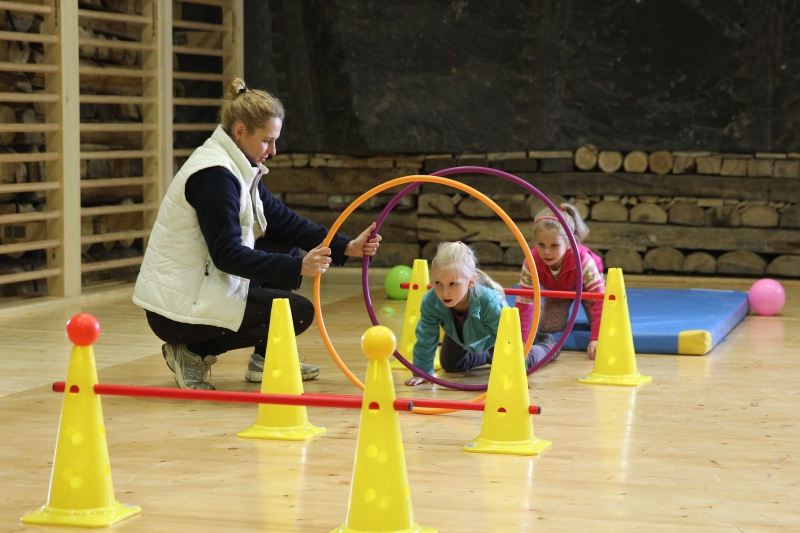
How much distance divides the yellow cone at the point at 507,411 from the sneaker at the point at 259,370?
1.05 metres

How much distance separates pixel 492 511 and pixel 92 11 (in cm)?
466

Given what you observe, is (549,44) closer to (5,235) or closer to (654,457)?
(5,235)

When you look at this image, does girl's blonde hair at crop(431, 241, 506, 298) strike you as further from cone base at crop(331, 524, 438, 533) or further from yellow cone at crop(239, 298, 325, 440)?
cone base at crop(331, 524, 438, 533)

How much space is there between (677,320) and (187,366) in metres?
2.30

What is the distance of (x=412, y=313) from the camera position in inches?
165

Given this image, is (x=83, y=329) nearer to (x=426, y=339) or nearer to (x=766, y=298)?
(x=426, y=339)

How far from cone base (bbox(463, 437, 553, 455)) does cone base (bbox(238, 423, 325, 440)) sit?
0.46 m

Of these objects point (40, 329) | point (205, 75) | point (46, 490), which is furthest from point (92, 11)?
point (46, 490)

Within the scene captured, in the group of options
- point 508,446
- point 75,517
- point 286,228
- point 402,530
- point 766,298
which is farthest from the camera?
point 766,298

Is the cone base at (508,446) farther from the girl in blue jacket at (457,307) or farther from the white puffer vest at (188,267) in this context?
the white puffer vest at (188,267)

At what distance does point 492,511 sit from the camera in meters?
2.20

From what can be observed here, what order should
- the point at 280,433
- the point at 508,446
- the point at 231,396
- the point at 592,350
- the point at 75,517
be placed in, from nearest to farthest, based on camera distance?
the point at 75,517
the point at 231,396
the point at 508,446
the point at 280,433
the point at 592,350

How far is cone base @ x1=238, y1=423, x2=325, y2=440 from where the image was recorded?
283 centimetres

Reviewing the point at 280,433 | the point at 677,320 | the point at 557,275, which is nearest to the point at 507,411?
the point at 280,433
